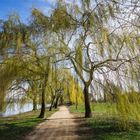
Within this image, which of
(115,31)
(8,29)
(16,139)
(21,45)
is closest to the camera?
(16,139)

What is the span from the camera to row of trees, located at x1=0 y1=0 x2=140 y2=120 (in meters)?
14.3

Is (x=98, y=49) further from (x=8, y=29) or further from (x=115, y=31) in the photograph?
(x=8, y=29)

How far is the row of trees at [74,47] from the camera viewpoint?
562 inches

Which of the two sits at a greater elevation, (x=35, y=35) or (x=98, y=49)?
(x=35, y=35)

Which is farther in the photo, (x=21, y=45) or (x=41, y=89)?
(x=41, y=89)

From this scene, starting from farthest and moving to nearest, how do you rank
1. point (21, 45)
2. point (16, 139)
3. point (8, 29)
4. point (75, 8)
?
point (8, 29), point (21, 45), point (75, 8), point (16, 139)

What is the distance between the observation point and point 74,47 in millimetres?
16797

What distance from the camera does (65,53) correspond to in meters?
20.1

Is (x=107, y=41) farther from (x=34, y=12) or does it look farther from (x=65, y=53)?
(x=34, y=12)

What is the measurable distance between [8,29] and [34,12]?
86.5 inches

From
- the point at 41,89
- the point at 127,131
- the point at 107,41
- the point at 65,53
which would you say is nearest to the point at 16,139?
the point at 127,131

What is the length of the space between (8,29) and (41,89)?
5616 mm

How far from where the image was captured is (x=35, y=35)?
21.9 meters

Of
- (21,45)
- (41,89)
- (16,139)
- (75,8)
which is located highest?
(75,8)
